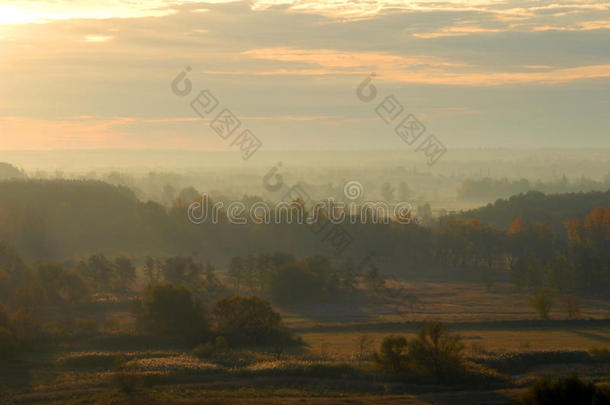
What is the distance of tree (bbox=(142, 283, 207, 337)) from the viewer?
5409cm

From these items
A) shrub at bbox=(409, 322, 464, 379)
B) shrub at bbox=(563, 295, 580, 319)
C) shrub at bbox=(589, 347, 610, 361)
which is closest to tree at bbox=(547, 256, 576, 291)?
shrub at bbox=(563, 295, 580, 319)

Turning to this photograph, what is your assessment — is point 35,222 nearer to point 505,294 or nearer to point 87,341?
point 87,341

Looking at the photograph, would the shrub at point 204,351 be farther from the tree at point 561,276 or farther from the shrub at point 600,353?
the tree at point 561,276

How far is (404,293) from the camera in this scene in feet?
263

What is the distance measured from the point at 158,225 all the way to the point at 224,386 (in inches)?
3200

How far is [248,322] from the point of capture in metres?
53.8

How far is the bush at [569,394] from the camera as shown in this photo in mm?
32000

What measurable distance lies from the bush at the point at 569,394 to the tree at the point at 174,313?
2927 cm

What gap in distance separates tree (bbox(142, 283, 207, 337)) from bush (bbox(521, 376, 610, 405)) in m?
29.3

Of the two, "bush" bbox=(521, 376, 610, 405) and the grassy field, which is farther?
the grassy field

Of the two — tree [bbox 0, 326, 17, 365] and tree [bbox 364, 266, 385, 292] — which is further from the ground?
tree [bbox 364, 266, 385, 292]

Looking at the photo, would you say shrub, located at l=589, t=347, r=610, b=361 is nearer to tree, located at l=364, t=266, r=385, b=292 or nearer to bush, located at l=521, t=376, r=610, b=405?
bush, located at l=521, t=376, r=610, b=405

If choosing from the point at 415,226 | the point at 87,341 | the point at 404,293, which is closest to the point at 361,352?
the point at 87,341

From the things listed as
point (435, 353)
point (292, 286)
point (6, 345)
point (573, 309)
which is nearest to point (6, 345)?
point (6, 345)
